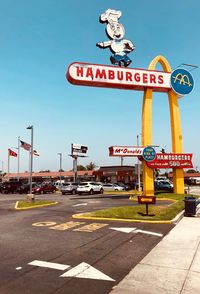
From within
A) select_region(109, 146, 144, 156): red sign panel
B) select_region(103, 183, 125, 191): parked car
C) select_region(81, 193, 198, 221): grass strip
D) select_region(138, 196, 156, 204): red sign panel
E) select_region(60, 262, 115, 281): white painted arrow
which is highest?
select_region(109, 146, 144, 156): red sign panel

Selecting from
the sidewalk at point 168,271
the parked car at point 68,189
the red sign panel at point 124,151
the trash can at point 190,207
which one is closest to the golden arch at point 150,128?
the red sign panel at point 124,151

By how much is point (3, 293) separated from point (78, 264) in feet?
8.31

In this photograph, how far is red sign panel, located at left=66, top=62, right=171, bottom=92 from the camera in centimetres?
2720

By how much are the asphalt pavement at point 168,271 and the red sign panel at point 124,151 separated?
18680 millimetres

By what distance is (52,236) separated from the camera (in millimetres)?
12336

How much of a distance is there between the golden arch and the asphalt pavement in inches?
747

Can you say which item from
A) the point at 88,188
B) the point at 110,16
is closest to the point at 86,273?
the point at 110,16

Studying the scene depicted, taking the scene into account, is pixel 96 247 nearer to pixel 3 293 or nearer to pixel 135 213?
pixel 3 293

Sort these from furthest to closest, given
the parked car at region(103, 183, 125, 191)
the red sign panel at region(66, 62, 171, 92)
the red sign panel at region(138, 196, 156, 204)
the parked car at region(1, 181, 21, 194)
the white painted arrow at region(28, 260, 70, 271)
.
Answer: the parked car at region(103, 183, 125, 191) < the parked car at region(1, 181, 21, 194) < the red sign panel at region(66, 62, 171, 92) < the red sign panel at region(138, 196, 156, 204) < the white painted arrow at region(28, 260, 70, 271)

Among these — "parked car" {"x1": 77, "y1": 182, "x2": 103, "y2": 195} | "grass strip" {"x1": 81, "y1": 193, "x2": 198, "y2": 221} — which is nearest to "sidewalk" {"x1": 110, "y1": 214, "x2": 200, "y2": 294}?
"grass strip" {"x1": 81, "y1": 193, "x2": 198, "y2": 221}

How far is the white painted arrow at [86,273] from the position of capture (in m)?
7.55

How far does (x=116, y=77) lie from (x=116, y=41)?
4770 millimetres

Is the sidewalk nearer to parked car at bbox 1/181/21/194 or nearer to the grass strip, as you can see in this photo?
the grass strip

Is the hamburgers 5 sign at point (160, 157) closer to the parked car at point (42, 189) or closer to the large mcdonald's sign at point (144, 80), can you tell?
the large mcdonald's sign at point (144, 80)
